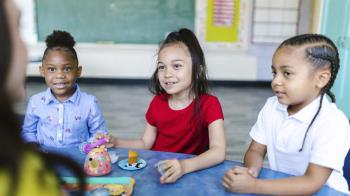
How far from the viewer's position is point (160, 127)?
1.57 meters

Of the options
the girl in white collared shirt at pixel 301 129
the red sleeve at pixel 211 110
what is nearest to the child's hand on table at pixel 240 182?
the girl in white collared shirt at pixel 301 129

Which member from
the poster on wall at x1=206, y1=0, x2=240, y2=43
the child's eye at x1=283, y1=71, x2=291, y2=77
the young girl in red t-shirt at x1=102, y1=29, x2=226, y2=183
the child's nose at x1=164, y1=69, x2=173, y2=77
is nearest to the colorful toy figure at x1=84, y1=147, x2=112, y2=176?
the young girl in red t-shirt at x1=102, y1=29, x2=226, y2=183

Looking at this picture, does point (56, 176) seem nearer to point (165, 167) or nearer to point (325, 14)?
point (165, 167)

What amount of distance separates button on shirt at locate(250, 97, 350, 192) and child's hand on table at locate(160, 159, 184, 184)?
37 centimetres

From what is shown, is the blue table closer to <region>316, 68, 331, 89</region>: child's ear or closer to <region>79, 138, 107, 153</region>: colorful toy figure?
<region>79, 138, 107, 153</region>: colorful toy figure

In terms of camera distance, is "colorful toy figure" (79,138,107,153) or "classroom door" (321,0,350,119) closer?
"colorful toy figure" (79,138,107,153)

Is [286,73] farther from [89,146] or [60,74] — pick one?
[60,74]

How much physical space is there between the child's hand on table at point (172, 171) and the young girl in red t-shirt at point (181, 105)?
0.33 meters

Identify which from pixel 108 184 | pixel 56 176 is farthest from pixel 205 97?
pixel 56 176

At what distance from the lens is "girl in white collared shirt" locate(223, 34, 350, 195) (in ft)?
3.38

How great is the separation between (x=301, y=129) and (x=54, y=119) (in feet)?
3.59

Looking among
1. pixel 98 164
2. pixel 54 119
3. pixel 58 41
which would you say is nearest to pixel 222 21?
pixel 58 41

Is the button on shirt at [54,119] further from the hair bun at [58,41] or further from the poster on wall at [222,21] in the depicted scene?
the poster on wall at [222,21]

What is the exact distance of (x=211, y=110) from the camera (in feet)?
4.76
